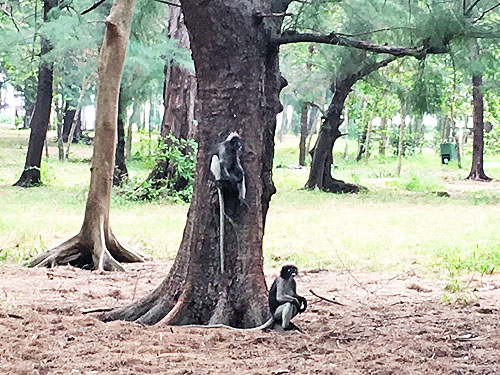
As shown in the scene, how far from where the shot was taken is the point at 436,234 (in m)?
9.80

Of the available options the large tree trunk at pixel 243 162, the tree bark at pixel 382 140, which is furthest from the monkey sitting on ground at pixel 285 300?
the tree bark at pixel 382 140

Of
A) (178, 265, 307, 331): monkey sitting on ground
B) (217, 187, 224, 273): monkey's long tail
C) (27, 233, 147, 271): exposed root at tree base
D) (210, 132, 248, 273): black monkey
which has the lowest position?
(27, 233, 147, 271): exposed root at tree base

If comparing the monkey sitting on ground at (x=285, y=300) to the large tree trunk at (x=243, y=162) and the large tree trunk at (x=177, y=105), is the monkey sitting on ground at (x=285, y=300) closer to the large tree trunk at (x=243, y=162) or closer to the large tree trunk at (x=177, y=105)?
the large tree trunk at (x=243, y=162)

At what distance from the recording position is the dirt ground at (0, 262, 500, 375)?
3750 mm

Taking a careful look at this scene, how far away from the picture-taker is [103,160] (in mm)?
7719

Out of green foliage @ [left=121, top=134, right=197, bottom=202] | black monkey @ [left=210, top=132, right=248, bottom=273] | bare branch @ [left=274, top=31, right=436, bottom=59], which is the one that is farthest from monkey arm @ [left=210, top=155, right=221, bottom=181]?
green foliage @ [left=121, top=134, right=197, bottom=202]

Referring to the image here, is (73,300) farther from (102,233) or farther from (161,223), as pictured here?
(161,223)

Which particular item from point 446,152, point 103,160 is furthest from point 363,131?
point 103,160

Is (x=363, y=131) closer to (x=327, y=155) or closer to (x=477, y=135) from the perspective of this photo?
(x=477, y=135)

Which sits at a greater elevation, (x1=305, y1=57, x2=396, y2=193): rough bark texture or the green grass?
(x1=305, y1=57, x2=396, y2=193): rough bark texture

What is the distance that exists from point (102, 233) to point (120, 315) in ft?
9.48

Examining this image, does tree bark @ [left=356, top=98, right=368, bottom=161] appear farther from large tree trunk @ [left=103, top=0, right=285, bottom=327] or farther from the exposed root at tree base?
large tree trunk @ [left=103, top=0, right=285, bottom=327]

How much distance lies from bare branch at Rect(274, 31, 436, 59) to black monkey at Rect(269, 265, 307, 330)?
1536mm

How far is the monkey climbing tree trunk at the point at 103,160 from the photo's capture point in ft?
25.0
